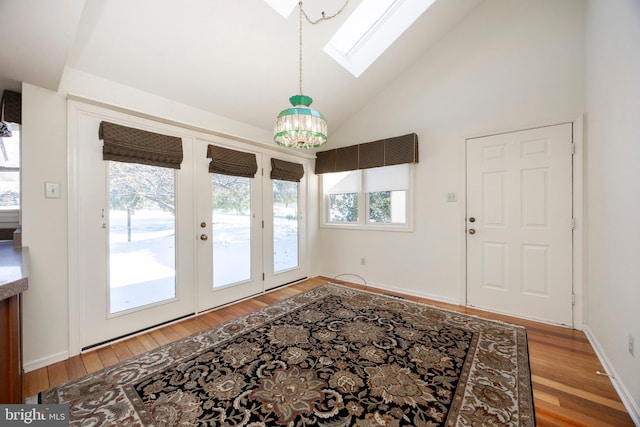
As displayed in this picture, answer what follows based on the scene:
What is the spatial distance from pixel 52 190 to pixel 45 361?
4.42ft

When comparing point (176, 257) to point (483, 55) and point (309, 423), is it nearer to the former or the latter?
point (309, 423)

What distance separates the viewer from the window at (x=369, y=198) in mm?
3762

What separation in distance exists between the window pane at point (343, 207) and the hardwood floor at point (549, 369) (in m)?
2.15

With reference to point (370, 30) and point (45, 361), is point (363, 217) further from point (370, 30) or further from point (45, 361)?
point (45, 361)

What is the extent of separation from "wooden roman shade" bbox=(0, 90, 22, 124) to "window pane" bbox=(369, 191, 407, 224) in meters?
3.86

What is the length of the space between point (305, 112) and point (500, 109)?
8.22 feet

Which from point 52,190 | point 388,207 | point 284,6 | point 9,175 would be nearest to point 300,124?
point 284,6

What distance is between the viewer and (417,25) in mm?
3020

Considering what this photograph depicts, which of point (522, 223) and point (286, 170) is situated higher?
point (286, 170)

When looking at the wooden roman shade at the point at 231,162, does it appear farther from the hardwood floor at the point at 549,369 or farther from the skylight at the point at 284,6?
the hardwood floor at the point at 549,369

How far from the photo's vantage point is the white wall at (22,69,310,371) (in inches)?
78.6

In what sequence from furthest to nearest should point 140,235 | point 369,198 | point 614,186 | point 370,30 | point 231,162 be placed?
point 369,198, point 231,162, point 370,30, point 140,235, point 614,186

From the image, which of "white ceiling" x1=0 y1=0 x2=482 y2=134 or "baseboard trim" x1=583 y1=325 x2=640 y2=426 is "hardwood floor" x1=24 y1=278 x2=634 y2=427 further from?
"white ceiling" x1=0 y1=0 x2=482 y2=134

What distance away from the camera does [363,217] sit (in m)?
4.17
